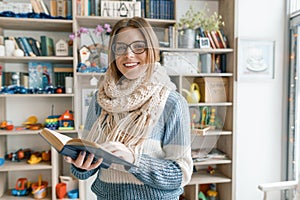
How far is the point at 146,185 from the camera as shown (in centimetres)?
80

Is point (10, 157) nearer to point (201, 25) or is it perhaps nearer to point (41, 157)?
point (41, 157)

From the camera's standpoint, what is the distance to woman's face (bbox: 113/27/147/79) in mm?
685

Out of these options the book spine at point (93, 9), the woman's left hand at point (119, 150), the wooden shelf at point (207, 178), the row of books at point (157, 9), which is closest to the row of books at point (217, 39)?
the row of books at point (157, 9)

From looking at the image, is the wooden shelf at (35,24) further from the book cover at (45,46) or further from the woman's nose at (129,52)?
the woman's nose at (129,52)

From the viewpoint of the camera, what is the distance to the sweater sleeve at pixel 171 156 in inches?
29.4

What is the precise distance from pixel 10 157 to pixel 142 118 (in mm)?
1689

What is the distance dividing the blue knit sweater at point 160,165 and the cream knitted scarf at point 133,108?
25 mm

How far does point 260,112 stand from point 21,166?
1.89 metres

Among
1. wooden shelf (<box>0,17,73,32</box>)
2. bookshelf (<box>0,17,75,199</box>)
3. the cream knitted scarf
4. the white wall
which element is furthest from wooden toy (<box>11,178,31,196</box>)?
the white wall

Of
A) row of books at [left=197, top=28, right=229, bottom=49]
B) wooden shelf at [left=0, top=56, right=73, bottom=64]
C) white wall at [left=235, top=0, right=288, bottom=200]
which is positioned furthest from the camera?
white wall at [left=235, top=0, right=288, bottom=200]

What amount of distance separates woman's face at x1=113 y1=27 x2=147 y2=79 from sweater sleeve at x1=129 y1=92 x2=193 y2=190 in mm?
131

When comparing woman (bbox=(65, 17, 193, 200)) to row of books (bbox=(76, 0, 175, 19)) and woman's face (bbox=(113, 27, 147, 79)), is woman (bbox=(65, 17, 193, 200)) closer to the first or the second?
woman's face (bbox=(113, 27, 147, 79))

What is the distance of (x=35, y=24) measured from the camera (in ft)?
6.34

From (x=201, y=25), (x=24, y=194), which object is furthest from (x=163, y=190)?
(x=24, y=194)
